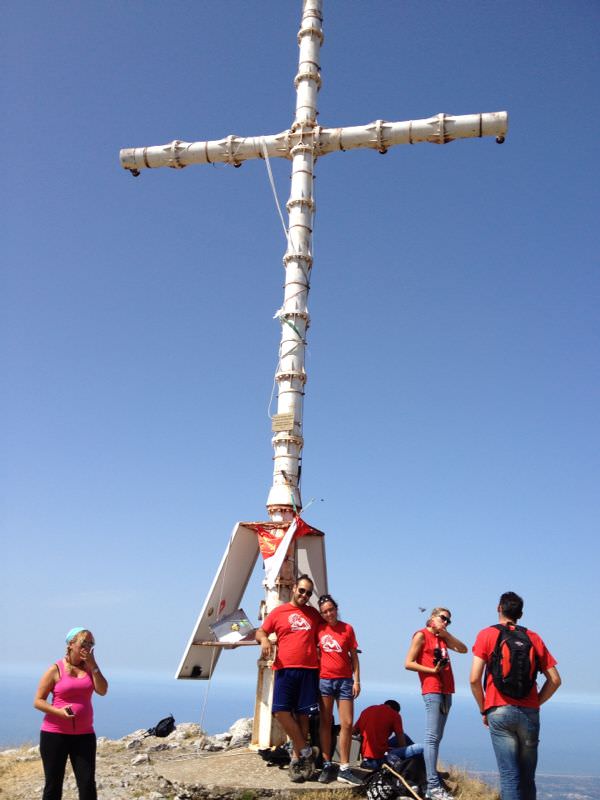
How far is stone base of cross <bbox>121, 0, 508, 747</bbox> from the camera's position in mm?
10820

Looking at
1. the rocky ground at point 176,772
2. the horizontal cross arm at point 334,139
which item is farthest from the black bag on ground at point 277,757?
the horizontal cross arm at point 334,139

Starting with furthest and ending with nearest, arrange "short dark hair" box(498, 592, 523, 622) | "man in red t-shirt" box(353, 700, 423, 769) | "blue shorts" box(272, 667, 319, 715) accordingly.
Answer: "blue shorts" box(272, 667, 319, 715), "man in red t-shirt" box(353, 700, 423, 769), "short dark hair" box(498, 592, 523, 622)

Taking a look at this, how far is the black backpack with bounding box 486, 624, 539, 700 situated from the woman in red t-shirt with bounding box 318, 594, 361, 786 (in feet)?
9.60

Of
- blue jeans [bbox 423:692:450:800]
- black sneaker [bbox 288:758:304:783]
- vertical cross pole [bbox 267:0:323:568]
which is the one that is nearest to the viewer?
blue jeans [bbox 423:692:450:800]

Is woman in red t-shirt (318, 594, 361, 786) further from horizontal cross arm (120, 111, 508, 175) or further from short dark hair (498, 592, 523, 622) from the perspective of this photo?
horizontal cross arm (120, 111, 508, 175)

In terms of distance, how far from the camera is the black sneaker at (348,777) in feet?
24.9

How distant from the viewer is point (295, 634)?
8.34m

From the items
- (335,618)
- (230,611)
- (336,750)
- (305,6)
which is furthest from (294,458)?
(305,6)

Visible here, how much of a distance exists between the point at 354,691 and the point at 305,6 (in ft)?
41.9

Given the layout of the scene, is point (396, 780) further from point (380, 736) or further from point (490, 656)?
point (490, 656)

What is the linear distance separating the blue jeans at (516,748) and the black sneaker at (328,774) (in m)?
2.74

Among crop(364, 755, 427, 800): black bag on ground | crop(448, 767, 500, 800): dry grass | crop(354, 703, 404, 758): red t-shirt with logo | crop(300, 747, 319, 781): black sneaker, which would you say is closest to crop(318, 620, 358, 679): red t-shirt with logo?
crop(354, 703, 404, 758): red t-shirt with logo

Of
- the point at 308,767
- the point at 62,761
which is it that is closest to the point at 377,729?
the point at 308,767

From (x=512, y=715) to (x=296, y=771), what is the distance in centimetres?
340
